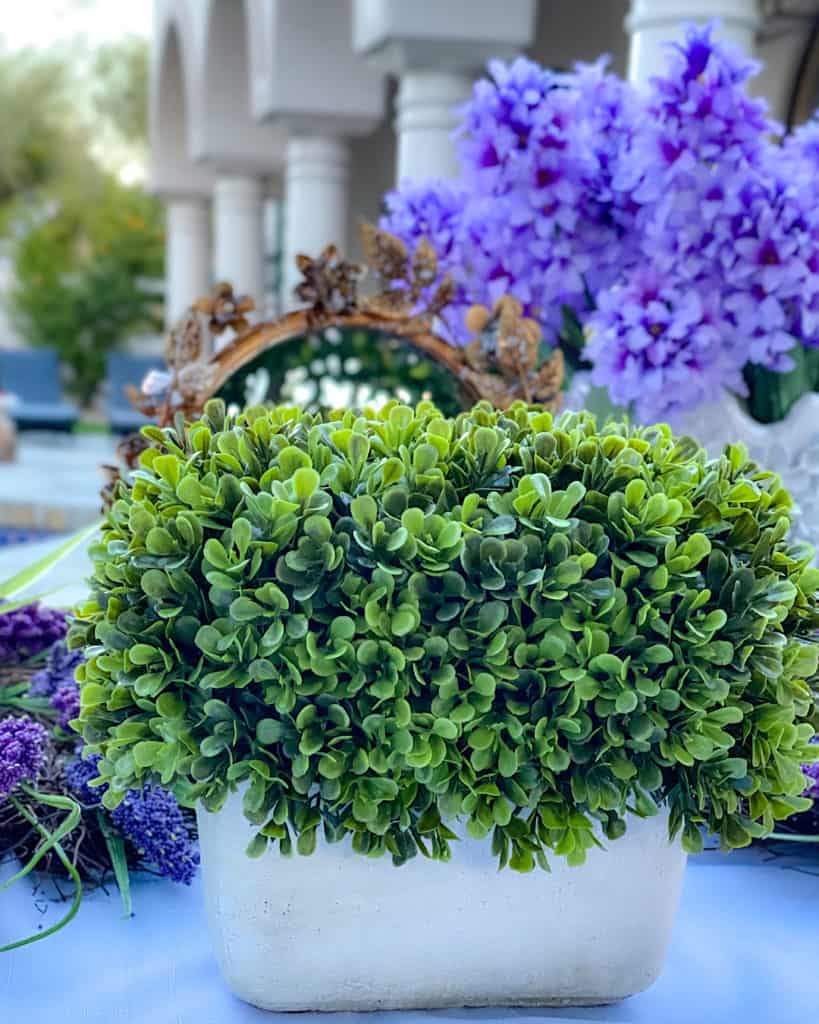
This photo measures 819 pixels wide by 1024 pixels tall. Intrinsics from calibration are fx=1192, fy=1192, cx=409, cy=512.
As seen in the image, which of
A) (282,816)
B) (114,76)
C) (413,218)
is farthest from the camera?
(114,76)

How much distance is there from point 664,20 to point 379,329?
34.9 inches

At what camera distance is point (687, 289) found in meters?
1.27

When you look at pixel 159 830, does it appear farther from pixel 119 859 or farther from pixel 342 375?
pixel 342 375

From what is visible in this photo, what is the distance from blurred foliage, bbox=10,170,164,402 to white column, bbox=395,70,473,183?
12.2m

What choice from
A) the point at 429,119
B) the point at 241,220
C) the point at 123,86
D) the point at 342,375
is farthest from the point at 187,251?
the point at 123,86

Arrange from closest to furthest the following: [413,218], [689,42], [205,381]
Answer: [689,42] < [205,381] < [413,218]

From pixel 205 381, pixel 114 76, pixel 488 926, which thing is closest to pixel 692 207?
pixel 205 381

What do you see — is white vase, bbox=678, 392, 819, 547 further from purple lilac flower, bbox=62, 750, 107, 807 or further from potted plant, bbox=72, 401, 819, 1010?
purple lilac flower, bbox=62, 750, 107, 807

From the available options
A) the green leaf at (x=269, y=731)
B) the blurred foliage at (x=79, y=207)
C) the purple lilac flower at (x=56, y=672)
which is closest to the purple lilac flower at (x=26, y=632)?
the purple lilac flower at (x=56, y=672)

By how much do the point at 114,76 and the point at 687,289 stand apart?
73.5 ft

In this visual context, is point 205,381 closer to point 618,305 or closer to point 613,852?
point 618,305

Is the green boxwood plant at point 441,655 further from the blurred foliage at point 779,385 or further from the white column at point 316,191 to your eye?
the white column at point 316,191

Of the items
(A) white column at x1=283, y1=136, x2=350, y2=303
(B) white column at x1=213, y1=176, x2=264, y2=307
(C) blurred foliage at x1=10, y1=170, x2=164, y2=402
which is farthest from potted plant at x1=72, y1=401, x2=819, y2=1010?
(C) blurred foliage at x1=10, y1=170, x2=164, y2=402

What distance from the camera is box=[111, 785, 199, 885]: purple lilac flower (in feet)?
2.91
